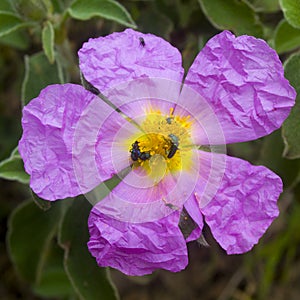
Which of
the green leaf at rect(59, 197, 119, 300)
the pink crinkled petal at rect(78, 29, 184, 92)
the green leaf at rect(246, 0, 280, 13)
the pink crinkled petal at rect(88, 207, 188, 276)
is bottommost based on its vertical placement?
the green leaf at rect(59, 197, 119, 300)

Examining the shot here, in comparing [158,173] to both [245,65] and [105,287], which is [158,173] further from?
[105,287]

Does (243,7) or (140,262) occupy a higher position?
(243,7)

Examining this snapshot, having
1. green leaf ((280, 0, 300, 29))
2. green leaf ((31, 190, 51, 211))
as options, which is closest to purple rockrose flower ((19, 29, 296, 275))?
green leaf ((31, 190, 51, 211))

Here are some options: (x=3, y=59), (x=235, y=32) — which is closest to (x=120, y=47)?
(x=235, y=32)

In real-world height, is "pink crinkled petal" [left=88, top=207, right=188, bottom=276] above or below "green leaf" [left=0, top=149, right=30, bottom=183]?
above

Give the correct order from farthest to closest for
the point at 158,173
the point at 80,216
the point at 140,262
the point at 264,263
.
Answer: the point at 264,263
the point at 80,216
the point at 158,173
the point at 140,262

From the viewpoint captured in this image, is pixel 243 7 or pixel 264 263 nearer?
pixel 243 7

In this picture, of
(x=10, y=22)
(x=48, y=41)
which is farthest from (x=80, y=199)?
(x=10, y=22)

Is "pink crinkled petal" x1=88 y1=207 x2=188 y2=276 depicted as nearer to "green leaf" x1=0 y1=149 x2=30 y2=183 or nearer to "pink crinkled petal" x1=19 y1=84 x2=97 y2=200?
"pink crinkled petal" x1=19 y1=84 x2=97 y2=200
